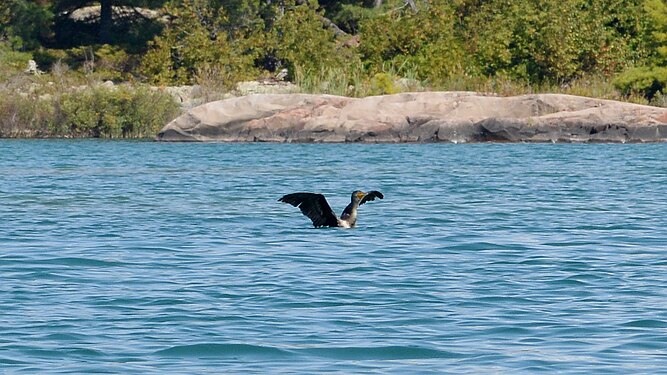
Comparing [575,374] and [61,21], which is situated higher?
[61,21]

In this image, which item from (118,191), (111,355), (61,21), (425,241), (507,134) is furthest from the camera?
(61,21)

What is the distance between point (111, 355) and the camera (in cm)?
896

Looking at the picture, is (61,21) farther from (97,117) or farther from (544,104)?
(544,104)

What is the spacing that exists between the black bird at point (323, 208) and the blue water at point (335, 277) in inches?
8.2

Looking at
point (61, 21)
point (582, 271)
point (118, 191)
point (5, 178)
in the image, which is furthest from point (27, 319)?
point (61, 21)

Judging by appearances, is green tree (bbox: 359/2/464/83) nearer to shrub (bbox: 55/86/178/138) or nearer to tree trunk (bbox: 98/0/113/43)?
shrub (bbox: 55/86/178/138)

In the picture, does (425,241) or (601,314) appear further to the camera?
(425,241)

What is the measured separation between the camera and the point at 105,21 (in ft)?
184

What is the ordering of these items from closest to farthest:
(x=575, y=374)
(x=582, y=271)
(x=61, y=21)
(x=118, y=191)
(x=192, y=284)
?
(x=575, y=374) < (x=192, y=284) < (x=582, y=271) < (x=118, y=191) < (x=61, y=21)

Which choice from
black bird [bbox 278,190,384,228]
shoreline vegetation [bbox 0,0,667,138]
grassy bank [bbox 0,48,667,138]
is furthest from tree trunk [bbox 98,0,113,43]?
black bird [bbox 278,190,384,228]

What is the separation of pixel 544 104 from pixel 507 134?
4.51 ft

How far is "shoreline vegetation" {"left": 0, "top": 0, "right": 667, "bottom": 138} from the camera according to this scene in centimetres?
4644

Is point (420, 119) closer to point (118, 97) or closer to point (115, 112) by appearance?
point (118, 97)

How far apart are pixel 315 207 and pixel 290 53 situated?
36.3m
